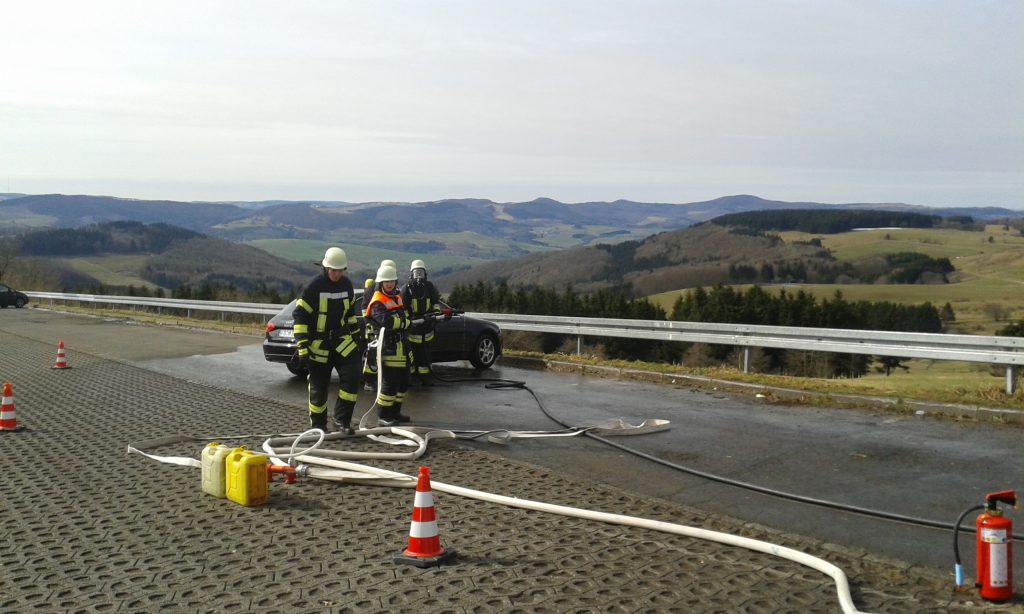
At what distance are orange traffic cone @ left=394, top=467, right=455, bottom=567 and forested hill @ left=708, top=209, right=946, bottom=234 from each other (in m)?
137

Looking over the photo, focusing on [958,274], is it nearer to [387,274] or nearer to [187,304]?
[187,304]

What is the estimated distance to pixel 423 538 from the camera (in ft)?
17.4

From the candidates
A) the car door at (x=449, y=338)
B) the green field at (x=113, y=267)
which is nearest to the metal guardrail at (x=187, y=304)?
the car door at (x=449, y=338)

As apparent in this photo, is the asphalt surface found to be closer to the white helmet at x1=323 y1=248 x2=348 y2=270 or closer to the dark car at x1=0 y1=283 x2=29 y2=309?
the white helmet at x1=323 y1=248 x2=348 y2=270

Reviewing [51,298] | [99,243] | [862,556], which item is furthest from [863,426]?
[99,243]

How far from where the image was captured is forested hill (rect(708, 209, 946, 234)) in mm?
137125

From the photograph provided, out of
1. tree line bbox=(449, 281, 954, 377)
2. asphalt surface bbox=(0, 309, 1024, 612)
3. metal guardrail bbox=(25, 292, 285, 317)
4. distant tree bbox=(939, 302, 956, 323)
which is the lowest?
distant tree bbox=(939, 302, 956, 323)

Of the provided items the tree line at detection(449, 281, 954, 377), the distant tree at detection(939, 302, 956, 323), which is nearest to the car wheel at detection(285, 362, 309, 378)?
the tree line at detection(449, 281, 954, 377)

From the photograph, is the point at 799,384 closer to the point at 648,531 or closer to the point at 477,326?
the point at 477,326

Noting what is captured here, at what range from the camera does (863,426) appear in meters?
9.98

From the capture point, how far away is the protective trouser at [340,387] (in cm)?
922

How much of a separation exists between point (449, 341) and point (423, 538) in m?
9.98

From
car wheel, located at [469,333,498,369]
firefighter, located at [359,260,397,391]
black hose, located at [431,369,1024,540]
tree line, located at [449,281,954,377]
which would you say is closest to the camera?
black hose, located at [431,369,1024,540]

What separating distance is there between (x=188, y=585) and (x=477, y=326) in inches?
425
